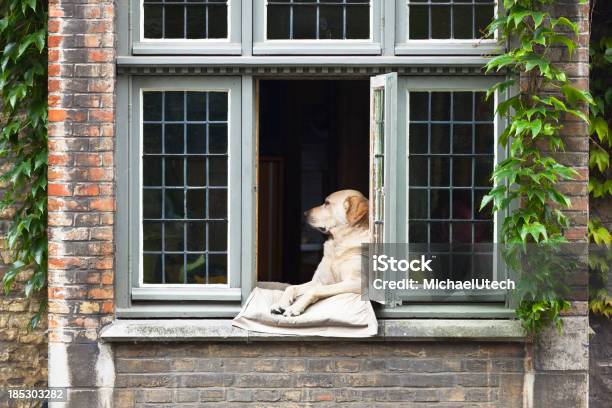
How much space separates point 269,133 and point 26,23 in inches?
195

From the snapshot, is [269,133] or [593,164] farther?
[269,133]

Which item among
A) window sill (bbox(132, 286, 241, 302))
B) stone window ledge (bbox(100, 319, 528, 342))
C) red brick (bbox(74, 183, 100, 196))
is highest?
red brick (bbox(74, 183, 100, 196))

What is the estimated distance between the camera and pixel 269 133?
11.3 meters

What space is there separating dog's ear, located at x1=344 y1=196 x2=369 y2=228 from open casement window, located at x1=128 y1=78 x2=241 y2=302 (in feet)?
2.69

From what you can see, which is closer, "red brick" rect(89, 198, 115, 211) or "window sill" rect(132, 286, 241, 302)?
"red brick" rect(89, 198, 115, 211)

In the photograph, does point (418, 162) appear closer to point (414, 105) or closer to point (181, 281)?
point (414, 105)

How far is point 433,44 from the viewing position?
6305mm

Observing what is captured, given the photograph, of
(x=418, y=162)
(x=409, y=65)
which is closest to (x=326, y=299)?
(x=418, y=162)

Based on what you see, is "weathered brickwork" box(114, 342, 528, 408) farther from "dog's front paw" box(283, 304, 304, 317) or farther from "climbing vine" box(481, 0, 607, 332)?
"climbing vine" box(481, 0, 607, 332)

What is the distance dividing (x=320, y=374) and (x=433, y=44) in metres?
2.30

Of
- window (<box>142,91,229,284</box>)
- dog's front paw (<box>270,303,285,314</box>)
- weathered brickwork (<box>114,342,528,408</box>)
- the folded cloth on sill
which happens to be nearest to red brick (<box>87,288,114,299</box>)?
window (<box>142,91,229,284</box>)

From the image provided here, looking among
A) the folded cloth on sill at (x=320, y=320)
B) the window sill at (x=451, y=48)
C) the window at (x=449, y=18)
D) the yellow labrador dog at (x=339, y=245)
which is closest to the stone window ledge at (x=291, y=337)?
the folded cloth on sill at (x=320, y=320)

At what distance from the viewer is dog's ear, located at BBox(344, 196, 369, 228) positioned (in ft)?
21.9

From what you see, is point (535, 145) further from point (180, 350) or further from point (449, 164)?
point (180, 350)
